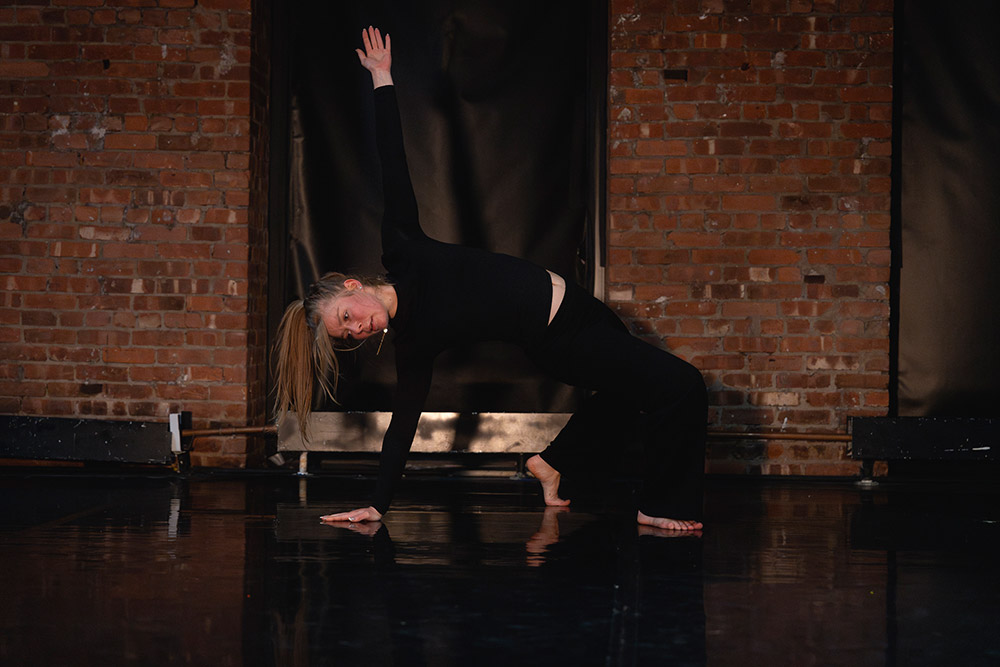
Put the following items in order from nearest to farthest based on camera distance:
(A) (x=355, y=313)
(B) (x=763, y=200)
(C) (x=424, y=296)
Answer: (A) (x=355, y=313) < (C) (x=424, y=296) < (B) (x=763, y=200)

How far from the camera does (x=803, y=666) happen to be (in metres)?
1.65

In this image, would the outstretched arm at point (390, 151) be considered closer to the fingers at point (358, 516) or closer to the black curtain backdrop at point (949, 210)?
the fingers at point (358, 516)

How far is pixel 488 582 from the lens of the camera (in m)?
2.19

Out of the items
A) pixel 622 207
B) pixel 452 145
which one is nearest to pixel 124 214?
pixel 452 145

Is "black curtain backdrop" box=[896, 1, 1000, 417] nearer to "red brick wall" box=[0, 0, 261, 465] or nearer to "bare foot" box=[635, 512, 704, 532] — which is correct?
"bare foot" box=[635, 512, 704, 532]

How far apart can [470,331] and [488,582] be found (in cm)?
80

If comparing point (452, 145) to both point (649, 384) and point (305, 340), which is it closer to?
point (305, 340)

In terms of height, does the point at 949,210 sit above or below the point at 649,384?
above

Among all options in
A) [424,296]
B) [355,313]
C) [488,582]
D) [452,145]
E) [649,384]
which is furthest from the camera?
Answer: [452,145]

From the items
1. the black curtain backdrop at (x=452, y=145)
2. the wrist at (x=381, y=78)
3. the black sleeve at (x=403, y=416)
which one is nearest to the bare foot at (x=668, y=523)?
the black sleeve at (x=403, y=416)

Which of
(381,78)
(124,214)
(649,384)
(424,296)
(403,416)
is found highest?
(381,78)

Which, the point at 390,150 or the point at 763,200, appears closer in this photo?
the point at 390,150

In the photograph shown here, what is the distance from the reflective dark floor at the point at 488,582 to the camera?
1.73m

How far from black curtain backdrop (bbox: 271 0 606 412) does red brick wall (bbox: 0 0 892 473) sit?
9.7 inches
